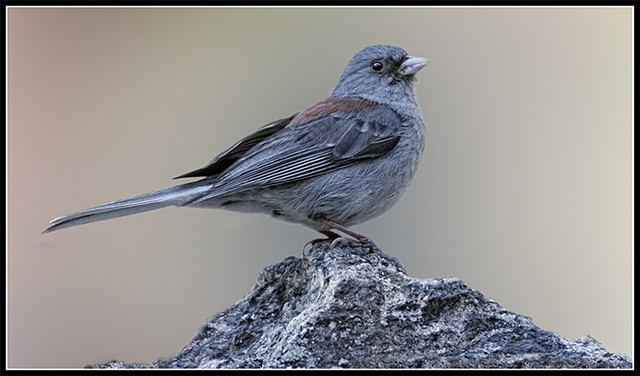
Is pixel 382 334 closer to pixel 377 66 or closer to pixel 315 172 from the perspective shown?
pixel 315 172

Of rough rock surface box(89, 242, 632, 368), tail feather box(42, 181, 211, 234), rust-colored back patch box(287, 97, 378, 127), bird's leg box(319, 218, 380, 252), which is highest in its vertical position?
rust-colored back patch box(287, 97, 378, 127)

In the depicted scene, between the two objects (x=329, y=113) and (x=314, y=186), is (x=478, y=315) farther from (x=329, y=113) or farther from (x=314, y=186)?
(x=329, y=113)

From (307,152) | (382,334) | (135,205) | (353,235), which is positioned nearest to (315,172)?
(307,152)

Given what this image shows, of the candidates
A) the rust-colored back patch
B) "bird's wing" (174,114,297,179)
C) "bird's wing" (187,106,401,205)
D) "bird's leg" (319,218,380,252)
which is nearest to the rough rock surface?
"bird's leg" (319,218,380,252)

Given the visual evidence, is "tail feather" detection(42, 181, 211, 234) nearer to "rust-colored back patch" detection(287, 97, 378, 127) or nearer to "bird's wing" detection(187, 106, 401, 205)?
"bird's wing" detection(187, 106, 401, 205)

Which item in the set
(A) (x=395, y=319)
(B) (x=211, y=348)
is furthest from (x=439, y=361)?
(B) (x=211, y=348)

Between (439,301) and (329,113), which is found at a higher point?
(329,113)

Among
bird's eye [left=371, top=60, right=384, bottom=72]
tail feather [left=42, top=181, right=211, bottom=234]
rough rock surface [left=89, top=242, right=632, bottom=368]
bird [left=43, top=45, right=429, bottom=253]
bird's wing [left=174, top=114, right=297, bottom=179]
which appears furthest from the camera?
bird's eye [left=371, top=60, right=384, bottom=72]

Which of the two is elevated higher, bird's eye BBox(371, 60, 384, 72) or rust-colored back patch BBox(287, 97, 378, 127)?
bird's eye BBox(371, 60, 384, 72)
